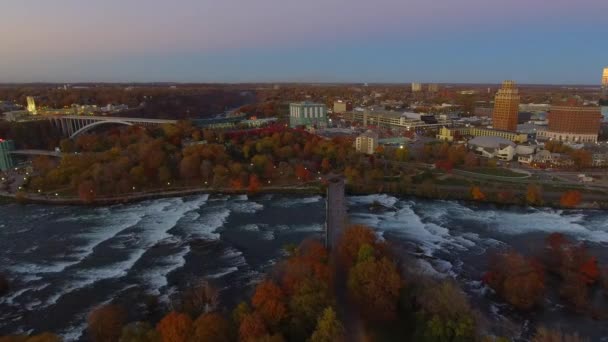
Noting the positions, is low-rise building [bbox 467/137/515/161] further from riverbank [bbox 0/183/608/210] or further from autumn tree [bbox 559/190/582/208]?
autumn tree [bbox 559/190/582/208]

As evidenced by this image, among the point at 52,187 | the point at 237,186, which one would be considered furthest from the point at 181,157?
the point at 52,187

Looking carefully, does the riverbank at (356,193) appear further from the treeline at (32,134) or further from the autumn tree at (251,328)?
the treeline at (32,134)

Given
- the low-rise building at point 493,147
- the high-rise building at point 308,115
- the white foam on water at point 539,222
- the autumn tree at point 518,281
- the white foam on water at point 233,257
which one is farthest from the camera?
the high-rise building at point 308,115

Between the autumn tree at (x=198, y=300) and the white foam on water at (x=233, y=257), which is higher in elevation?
the autumn tree at (x=198, y=300)

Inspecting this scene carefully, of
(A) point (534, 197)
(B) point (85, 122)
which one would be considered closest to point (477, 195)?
(A) point (534, 197)

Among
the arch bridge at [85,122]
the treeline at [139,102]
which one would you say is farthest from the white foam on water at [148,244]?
the treeline at [139,102]

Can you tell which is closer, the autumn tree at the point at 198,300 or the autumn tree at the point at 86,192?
the autumn tree at the point at 198,300
